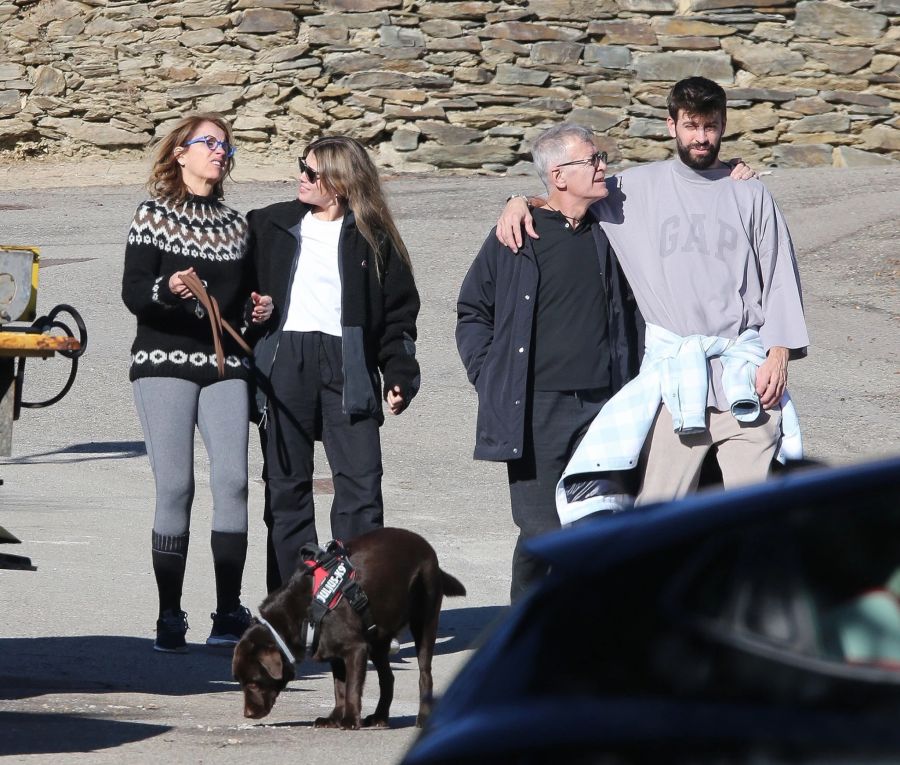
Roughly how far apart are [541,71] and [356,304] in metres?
17.9

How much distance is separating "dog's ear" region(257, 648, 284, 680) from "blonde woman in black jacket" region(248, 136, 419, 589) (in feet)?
3.48

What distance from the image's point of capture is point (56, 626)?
246 inches

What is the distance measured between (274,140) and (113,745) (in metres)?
19.6

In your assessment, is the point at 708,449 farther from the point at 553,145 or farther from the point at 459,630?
the point at 459,630

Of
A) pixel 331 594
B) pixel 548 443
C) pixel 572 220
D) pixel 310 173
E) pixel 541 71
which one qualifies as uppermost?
pixel 541 71

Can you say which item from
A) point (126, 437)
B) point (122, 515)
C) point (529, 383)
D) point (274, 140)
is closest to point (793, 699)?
point (529, 383)

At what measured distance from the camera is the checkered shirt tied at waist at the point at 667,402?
16.2 feet

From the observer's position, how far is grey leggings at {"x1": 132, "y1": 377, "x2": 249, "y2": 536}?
231 inches

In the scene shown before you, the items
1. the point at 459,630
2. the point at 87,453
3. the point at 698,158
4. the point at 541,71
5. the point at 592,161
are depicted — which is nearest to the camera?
the point at 698,158

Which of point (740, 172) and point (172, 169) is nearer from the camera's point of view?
point (740, 172)

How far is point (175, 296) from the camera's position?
5805 millimetres

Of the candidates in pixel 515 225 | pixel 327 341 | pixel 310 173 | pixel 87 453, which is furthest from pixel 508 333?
pixel 87 453

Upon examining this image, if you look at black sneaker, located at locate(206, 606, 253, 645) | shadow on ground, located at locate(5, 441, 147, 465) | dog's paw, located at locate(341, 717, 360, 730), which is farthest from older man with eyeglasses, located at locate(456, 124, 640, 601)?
shadow on ground, located at locate(5, 441, 147, 465)

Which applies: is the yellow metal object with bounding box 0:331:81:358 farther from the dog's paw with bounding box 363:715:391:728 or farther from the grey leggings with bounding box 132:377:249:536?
the dog's paw with bounding box 363:715:391:728
